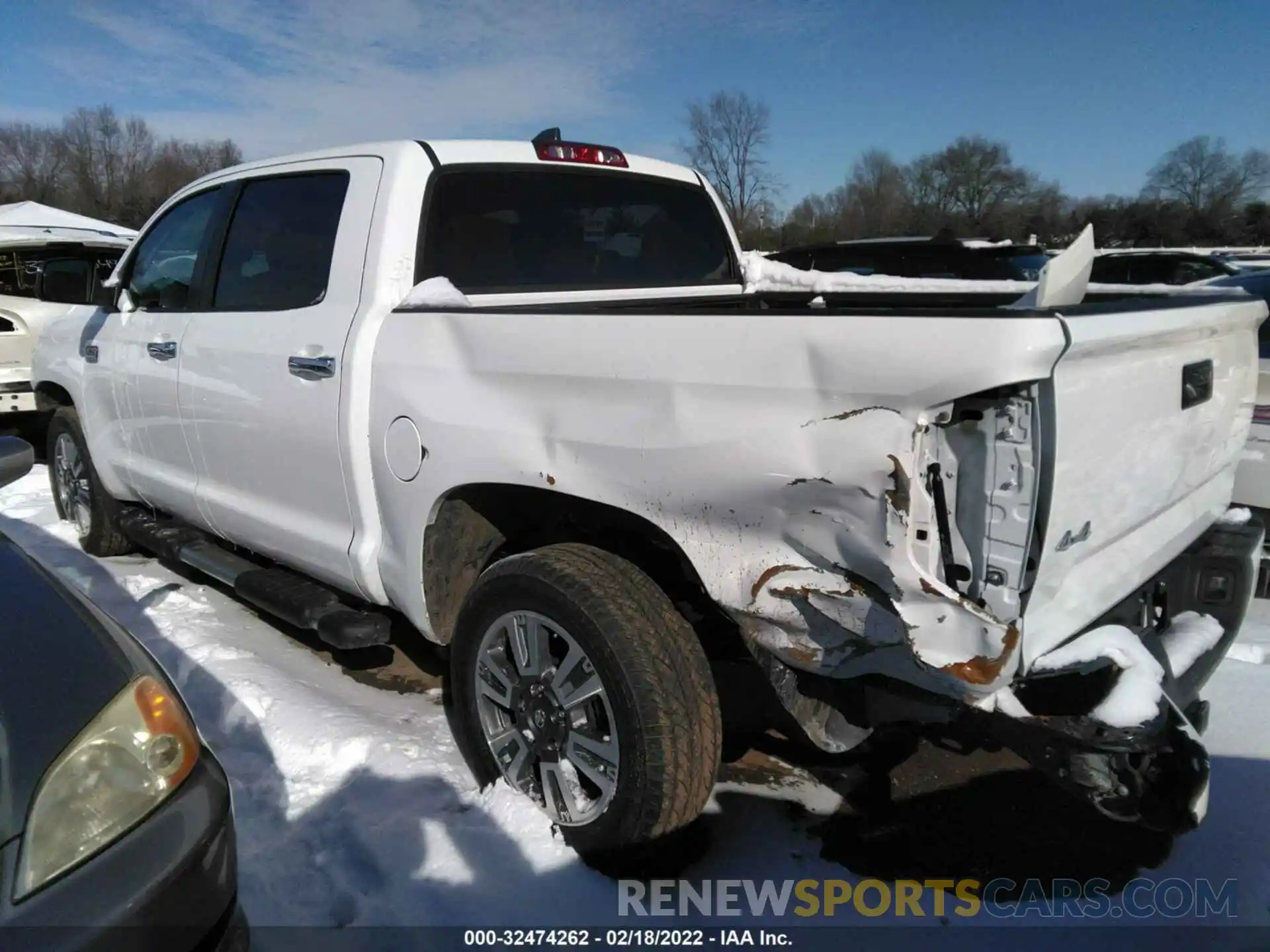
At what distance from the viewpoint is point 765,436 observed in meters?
1.99

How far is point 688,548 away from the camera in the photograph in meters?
2.23

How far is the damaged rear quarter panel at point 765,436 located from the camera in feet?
5.87

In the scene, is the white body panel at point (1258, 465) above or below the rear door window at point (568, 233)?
below

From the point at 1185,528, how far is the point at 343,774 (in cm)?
269

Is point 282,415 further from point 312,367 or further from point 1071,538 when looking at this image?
point 1071,538

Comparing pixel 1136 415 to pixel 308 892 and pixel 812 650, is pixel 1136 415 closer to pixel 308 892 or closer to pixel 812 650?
pixel 812 650

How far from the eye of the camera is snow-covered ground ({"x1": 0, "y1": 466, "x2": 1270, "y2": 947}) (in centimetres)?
246

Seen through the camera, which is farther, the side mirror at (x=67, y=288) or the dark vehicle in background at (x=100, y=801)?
the side mirror at (x=67, y=288)

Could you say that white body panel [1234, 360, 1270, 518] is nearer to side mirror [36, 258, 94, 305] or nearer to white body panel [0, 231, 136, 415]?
side mirror [36, 258, 94, 305]

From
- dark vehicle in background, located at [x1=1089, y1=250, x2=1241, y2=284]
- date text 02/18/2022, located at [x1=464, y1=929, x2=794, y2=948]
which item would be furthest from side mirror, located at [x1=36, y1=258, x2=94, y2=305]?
dark vehicle in background, located at [x1=1089, y1=250, x2=1241, y2=284]

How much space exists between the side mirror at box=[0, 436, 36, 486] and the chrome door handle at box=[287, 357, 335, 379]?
0.80 meters

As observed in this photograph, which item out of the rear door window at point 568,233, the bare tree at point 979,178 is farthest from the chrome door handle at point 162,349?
the bare tree at point 979,178

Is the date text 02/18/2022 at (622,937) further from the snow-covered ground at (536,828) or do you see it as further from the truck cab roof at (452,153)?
the truck cab roof at (452,153)

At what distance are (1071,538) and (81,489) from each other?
529 cm
